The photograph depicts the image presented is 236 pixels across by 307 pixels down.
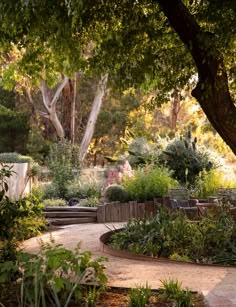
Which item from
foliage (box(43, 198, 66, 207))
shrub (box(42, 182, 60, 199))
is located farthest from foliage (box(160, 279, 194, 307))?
shrub (box(42, 182, 60, 199))

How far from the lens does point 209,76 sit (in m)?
6.04

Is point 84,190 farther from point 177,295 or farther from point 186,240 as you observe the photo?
point 177,295

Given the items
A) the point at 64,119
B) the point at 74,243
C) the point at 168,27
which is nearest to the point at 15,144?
the point at 64,119

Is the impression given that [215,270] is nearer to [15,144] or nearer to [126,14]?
[126,14]

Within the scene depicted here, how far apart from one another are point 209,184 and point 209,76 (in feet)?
28.5

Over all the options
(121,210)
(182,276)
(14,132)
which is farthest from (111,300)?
(14,132)

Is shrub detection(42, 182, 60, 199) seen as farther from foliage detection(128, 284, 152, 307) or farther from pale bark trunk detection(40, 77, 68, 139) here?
foliage detection(128, 284, 152, 307)

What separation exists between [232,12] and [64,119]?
68.7 feet

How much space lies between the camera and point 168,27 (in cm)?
743

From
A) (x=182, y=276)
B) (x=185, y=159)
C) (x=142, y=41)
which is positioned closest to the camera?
(x=182, y=276)

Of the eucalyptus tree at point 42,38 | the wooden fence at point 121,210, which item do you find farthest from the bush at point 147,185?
the eucalyptus tree at point 42,38

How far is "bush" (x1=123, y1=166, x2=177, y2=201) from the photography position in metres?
13.5

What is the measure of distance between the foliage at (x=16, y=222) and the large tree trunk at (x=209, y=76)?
281cm

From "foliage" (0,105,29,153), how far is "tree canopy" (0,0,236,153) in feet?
90.1
